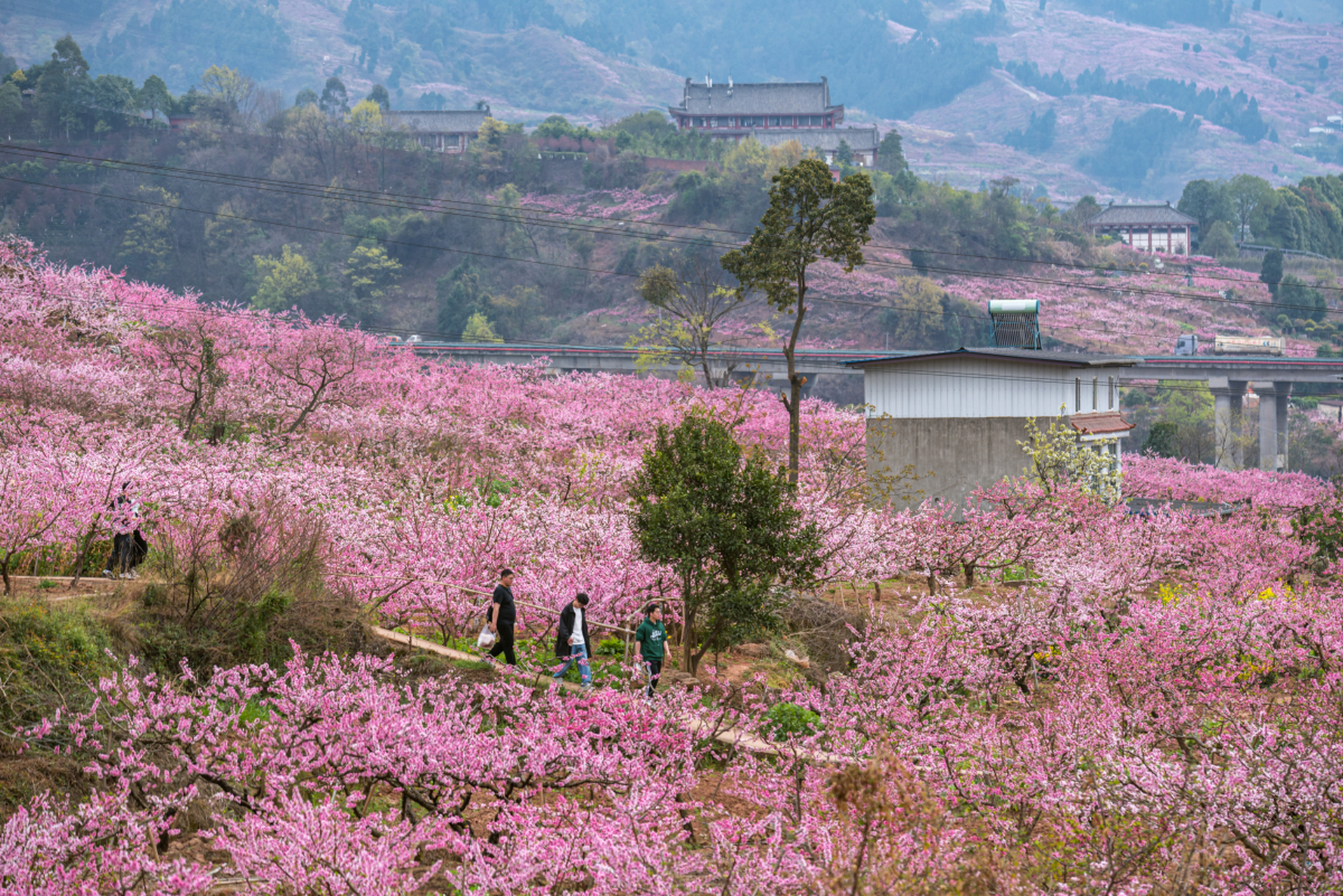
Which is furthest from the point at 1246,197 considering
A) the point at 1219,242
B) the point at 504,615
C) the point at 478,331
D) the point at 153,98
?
the point at 504,615

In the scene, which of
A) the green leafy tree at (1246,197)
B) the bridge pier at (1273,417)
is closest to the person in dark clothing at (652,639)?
the bridge pier at (1273,417)

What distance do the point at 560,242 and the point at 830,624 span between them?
87499mm

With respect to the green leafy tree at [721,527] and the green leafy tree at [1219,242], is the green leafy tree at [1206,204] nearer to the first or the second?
the green leafy tree at [1219,242]

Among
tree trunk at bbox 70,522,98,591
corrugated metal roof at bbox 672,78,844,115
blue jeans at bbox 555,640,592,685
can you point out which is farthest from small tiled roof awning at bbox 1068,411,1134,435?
corrugated metal roof at bbox 672,78,844,115

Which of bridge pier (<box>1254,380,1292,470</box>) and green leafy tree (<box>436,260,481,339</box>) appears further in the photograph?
green leafy tree (<box>436,260,481,339</box>)

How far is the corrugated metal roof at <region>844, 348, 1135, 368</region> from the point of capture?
86.8ft

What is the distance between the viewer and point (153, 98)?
103125mm

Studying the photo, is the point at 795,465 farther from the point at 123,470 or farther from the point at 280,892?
the point at 280,892

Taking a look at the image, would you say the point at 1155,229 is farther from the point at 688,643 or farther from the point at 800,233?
the point at 688,643

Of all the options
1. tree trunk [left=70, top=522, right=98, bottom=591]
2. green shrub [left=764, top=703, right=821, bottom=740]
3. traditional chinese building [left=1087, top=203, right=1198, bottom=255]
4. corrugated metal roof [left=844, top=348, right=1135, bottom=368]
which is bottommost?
green shrub [left=764, top=703, right=821, bottom=740]

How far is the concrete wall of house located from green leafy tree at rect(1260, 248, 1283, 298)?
275ft

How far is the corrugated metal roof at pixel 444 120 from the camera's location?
132m

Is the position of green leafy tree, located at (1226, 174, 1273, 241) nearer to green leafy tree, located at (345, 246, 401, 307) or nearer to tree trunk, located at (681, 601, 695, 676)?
green leafy tree, located at (345, 246, 401, 307)

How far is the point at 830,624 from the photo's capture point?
17.3 meters
